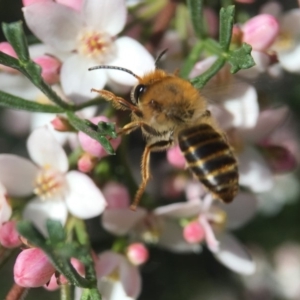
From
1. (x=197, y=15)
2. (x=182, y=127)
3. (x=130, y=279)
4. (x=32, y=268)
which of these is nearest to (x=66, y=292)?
(x=32, y=268)

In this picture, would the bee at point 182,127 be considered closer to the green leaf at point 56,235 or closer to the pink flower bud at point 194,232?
the pink flower bud at point 194,232

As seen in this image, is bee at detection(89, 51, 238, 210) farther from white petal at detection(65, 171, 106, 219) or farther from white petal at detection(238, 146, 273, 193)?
white petal at detection(238, 146, 273, 193)

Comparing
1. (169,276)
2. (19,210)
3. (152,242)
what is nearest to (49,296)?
(169,276)

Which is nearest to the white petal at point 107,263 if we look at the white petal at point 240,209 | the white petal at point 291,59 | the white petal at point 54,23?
the white petal at point 240,209

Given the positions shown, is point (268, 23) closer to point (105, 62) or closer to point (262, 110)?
point (262, 110)

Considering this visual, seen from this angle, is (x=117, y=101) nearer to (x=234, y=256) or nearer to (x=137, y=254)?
(x=137, y=254)

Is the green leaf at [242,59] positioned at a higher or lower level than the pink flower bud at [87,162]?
higher
